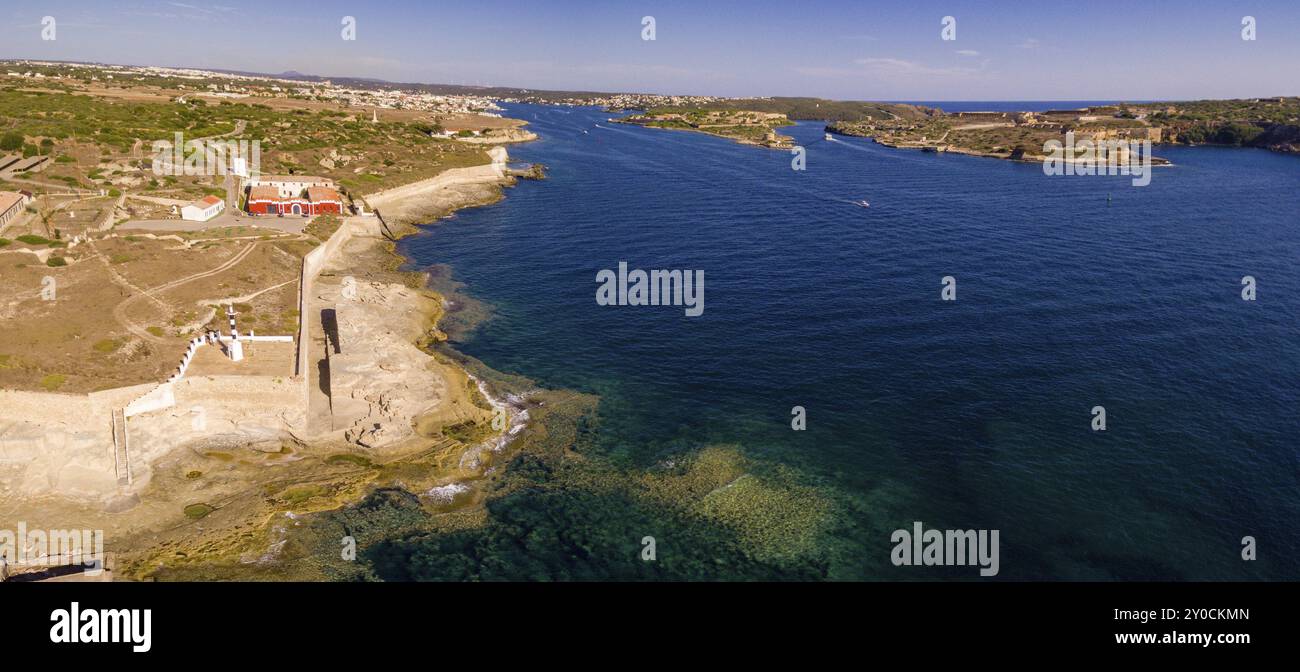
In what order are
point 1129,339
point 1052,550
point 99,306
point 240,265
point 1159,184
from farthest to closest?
1. point 1159,184
2. point 240,265
3. point 1129,339
4. point 99,306
5. point 1052,550

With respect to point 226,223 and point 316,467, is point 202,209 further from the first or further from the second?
point 316,467

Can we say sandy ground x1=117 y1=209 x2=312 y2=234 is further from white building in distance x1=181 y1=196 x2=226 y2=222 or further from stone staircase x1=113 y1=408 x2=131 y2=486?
stone staircase x1=113 y1=408 x2=131 y2=486

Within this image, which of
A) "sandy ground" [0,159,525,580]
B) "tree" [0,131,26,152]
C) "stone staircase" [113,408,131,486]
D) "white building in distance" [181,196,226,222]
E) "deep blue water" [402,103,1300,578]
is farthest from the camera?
"tree" [0,131,26,152]

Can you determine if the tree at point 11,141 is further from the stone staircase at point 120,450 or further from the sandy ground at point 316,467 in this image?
the stone staircase at point 120,450

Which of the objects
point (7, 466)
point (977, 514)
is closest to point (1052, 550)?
point (977, 514)

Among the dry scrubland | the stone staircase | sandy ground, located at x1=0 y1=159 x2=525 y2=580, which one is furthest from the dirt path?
the stone staircase

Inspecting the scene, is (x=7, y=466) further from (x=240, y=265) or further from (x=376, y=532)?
(x=240, y=265)

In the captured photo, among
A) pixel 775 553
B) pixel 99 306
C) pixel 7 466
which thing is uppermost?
pixel 99 306
